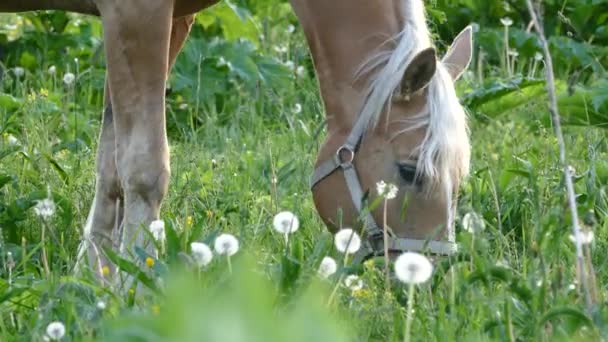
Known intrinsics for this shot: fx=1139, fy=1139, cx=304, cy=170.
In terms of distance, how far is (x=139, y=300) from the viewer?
2721 millimetres

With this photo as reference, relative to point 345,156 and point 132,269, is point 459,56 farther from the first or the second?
point 132,269

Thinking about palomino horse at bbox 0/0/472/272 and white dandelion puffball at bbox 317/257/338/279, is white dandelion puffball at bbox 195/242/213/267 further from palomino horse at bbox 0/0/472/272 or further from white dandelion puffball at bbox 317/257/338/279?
palomino horse at bbox 0/0/472/272

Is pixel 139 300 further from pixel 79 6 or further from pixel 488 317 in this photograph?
pixel 79 6

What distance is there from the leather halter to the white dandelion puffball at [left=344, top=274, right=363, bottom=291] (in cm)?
48

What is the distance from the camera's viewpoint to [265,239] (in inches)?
154

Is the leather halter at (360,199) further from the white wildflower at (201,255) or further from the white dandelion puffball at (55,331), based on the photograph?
the white dandelion puffball at (55,331)

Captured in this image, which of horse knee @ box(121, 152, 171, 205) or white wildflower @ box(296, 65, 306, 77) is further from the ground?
horse knee @ box(121, 152, 171, 205)

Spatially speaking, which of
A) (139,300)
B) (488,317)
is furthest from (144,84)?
(488,317)

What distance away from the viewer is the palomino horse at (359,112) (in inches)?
133

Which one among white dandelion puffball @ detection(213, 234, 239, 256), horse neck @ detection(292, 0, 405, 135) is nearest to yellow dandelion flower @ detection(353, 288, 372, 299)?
white dandelion puffball @ detection(213, 234, 239, 256)

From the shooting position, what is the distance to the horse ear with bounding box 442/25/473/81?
381 cm

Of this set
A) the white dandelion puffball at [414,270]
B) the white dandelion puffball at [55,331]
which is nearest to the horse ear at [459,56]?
the white dandelion puffball at [414,270]

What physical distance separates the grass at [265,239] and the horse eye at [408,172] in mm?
192

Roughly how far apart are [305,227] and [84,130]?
1.86 metres
